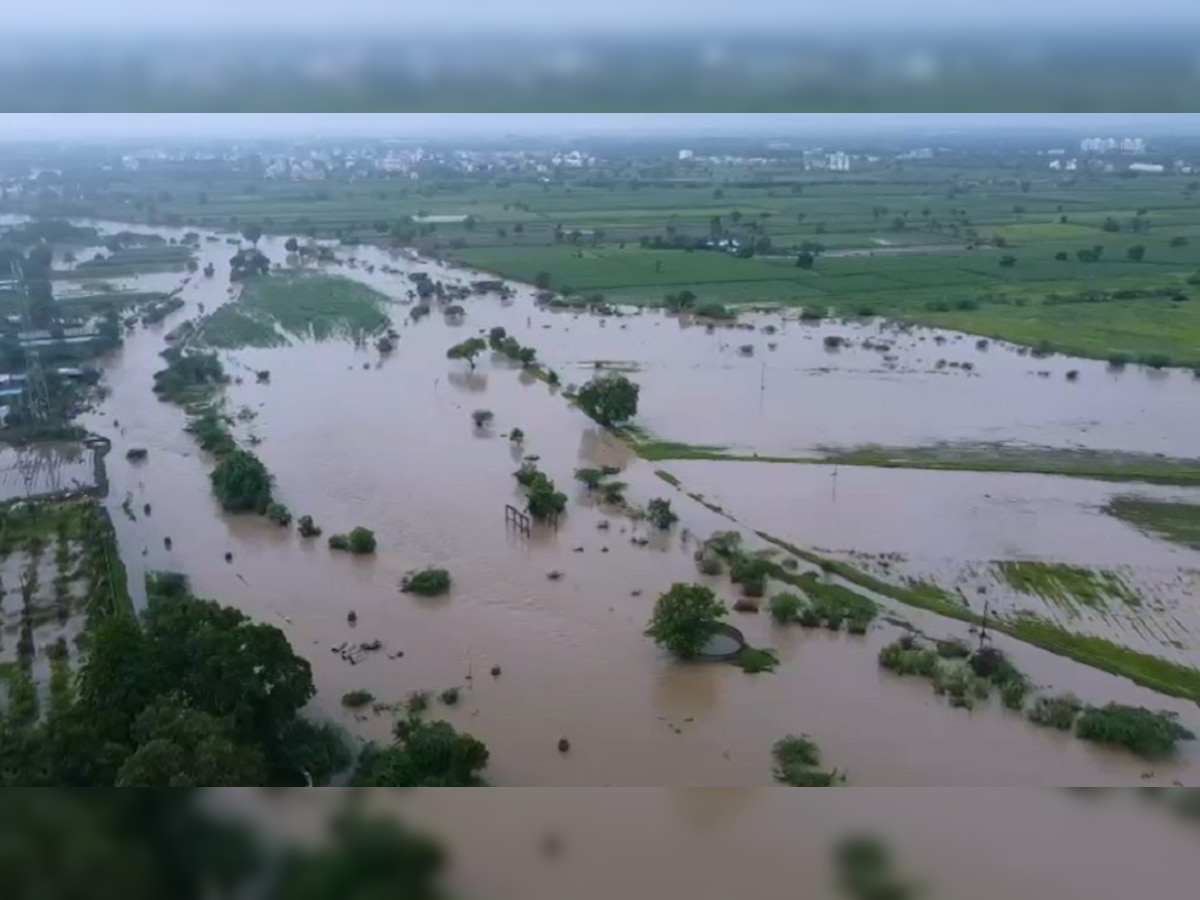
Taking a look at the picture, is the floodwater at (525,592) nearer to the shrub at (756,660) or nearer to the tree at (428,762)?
the shrub at (756,660)

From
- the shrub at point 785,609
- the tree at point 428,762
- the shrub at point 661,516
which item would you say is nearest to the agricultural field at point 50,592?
the tree at point 428,762

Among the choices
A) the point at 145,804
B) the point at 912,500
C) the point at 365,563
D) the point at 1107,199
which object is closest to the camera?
the point at 145,804

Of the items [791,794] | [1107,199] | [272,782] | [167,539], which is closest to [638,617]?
[272,782]

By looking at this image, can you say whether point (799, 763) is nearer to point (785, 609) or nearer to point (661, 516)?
point (785, 609)

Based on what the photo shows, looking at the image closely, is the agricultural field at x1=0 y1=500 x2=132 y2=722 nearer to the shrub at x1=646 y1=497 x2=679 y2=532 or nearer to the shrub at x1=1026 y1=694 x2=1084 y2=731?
the shrub at x1=646 y1=497 x2=679 y2=532

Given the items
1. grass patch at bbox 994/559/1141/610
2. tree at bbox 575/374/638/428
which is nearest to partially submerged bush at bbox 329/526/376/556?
tree at bbox 575/374/638/428

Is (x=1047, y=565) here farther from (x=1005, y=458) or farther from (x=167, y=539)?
(x=167, y=539)
